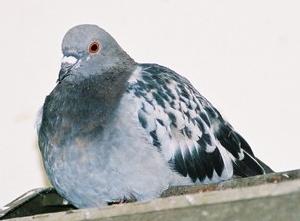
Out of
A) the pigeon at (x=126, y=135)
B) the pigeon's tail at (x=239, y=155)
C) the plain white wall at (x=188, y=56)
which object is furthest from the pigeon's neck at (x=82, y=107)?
the plain white wall at (x=188, y=56)

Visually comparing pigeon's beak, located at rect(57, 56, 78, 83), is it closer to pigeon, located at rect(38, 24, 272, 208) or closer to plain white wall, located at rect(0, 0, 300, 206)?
pigeon, located at rect(38, 24, 272, 208)

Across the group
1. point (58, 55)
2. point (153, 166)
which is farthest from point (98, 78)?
point (58, 55)

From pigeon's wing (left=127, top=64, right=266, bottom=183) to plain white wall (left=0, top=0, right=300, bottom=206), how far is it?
439mm

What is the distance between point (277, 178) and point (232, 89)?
112cm

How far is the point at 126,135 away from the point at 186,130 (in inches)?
7.6

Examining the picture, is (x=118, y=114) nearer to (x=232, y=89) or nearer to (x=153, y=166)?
(x=153, y=166)

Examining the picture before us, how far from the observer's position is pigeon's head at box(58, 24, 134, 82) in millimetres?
2047

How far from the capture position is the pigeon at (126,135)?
1841mm

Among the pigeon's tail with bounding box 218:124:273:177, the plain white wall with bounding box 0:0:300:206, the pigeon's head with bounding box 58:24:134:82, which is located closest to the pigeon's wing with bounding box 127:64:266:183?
the pigeon's tail with bounding box 218:124:273:177

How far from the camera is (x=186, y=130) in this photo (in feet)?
6.31

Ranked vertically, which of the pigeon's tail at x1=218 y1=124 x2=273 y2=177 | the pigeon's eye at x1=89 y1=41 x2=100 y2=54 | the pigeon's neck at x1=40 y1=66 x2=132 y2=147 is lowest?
the pigeon's tail at x1=218 y1=124 x2=273 y2=177

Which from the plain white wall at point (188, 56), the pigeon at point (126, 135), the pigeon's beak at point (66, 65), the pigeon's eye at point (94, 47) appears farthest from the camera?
the plain white wall at point (188, 56)

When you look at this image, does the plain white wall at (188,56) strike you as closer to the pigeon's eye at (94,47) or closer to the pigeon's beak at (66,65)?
the pigeon's eye at (94,47)

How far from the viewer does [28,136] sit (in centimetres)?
266
